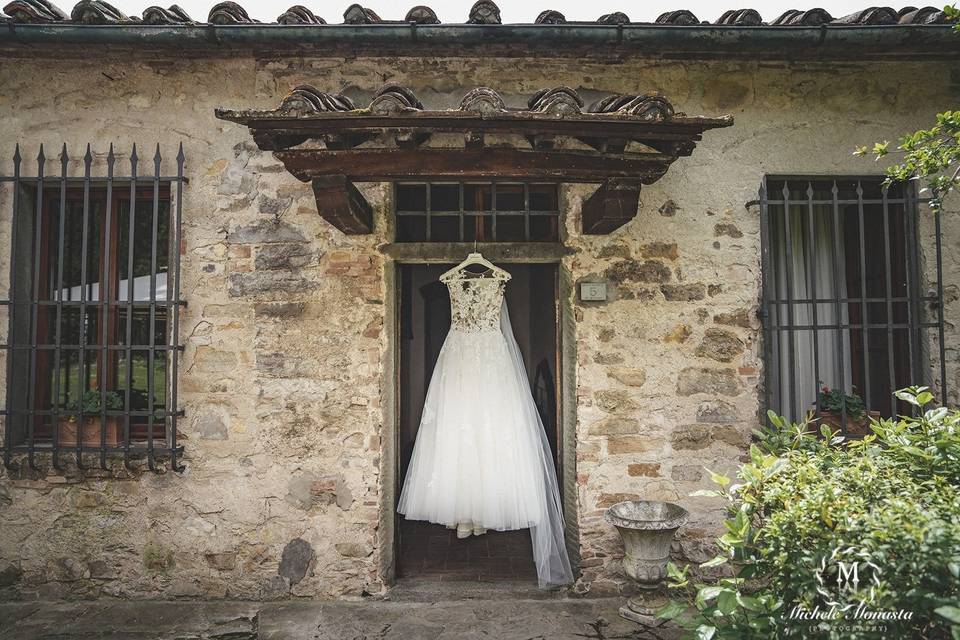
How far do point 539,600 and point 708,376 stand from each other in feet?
5.88

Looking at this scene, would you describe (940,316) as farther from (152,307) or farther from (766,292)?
(152,307)

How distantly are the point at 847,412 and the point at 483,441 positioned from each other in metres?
2.40

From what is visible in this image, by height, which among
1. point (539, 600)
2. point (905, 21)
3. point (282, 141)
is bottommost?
point (539, 600)

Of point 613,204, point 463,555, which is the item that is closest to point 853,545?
point 613,204

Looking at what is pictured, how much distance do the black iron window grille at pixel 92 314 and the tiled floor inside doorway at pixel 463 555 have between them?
182 cm

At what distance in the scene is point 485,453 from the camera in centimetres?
383

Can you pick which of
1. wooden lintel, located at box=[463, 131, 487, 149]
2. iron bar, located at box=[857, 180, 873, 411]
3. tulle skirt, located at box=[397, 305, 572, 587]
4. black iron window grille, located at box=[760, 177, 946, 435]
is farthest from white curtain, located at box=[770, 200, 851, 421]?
wooden lintel, located at box=[463, 131, 487, 149]

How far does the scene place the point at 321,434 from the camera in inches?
134

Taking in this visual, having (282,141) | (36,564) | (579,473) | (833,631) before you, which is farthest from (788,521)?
(36,564)

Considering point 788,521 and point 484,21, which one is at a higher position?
point 484,21

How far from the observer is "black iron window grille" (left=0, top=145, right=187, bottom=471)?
3.34 metres

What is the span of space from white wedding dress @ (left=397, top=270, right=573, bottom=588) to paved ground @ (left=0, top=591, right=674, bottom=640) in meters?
0.40

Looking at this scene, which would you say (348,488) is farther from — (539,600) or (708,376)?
(708,376)

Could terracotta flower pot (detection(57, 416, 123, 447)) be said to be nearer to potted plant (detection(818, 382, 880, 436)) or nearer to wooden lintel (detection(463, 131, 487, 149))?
wooden lintel (detection(463, 131, 487, 149))
